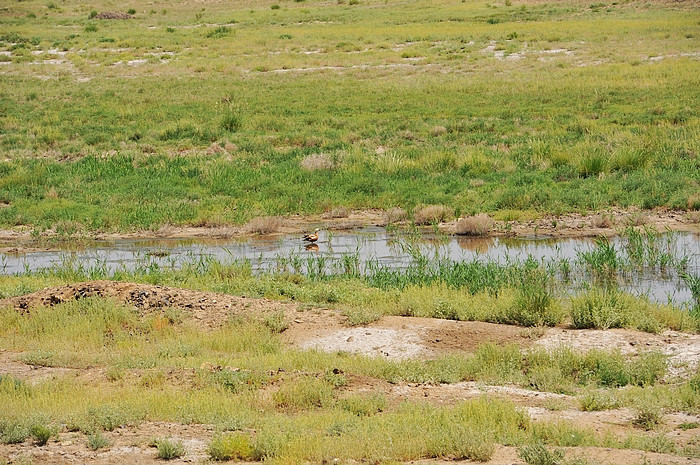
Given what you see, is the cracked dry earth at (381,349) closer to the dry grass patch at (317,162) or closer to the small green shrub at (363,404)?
the small green shrub at (363,404)

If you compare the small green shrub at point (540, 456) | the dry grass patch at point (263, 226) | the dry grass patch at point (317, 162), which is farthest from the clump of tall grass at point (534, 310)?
the dry grass patch at point (317, 162)

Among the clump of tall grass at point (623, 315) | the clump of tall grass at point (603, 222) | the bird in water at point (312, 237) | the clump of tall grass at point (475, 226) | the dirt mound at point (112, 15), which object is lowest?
the clump of tall grass at point (603, 222)

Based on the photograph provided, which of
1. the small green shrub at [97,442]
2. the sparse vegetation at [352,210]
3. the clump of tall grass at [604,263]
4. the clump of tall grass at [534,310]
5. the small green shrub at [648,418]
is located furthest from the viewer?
the clump of tall grass at [604,263]

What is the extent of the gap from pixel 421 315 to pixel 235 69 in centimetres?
3132

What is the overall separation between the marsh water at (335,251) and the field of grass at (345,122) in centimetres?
151

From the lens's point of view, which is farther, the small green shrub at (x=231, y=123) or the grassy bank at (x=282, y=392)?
the small green shrub at (x=231, y=123)

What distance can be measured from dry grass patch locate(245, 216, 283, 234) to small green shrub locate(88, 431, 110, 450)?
1231 centimetres

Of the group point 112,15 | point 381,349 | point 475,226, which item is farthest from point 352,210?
point 112,15

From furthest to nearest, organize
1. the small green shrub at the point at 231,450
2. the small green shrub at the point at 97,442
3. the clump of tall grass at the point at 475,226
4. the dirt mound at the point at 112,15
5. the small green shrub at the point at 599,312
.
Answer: the dirt mound at the point at 112,15 < the clump of tall grass at the point at 475,226 < the small green shrub at the point at 599,312 < the small green shrub at the point at 97,442 < the small green shrub at the point at 231,450

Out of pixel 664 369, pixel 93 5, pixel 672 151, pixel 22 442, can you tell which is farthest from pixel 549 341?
pixel 93 5

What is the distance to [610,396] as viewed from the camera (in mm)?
9758

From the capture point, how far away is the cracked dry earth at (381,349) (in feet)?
27.5

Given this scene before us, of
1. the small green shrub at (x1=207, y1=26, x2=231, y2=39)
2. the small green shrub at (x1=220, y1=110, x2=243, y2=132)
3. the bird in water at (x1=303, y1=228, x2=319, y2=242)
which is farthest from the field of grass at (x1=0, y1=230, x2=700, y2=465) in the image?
the small green shrub at (x1=207, y1=26, x2=231, y2=39)

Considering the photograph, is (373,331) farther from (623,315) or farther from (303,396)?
(623,315)
